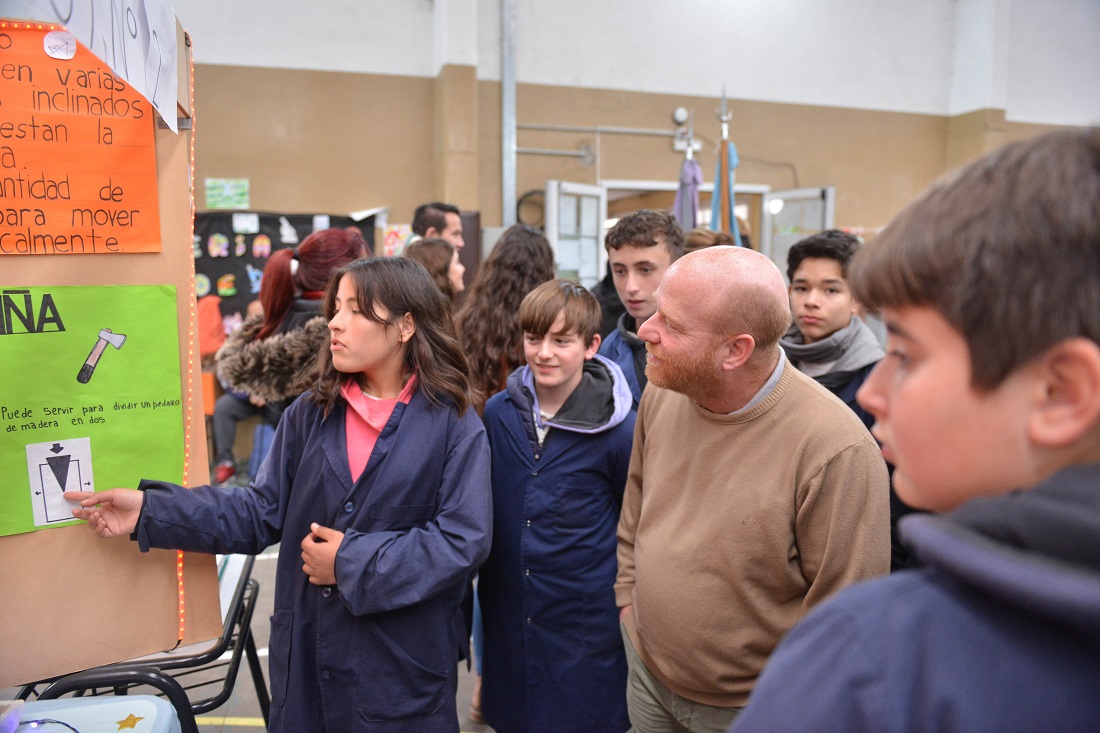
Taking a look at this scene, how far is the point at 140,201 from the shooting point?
1492 mm

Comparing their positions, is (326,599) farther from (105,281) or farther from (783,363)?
(783,363)

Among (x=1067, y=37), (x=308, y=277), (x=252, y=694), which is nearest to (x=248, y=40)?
(x=308, y=277)

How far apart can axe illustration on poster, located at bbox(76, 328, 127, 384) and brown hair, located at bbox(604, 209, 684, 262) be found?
171 cm

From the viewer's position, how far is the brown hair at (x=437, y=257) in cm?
308

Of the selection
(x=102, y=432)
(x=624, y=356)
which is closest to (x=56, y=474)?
(x=102, y=432)

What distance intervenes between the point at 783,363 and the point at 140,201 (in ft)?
4.55

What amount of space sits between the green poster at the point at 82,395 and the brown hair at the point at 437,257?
158 centimetres

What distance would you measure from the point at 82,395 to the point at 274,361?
1.39 m

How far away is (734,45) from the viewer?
7906mm

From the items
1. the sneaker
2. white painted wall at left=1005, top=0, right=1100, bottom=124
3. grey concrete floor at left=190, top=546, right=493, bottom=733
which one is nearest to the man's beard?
grey concrete floor at left=190, top=546, right=493, bottom=733

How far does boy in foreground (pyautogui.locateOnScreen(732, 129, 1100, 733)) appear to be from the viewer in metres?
0.50

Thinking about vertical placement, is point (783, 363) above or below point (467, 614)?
above

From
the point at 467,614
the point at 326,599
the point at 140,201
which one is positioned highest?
the point at 140,201

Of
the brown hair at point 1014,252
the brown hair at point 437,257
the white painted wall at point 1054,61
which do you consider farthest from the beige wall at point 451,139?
the brown hair at point 1014,252
